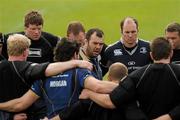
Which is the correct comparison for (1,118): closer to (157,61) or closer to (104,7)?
(157,61)

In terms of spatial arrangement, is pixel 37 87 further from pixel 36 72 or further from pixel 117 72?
pixel 117 72

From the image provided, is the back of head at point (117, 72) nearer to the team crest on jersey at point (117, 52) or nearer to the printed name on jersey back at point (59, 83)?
the printed name on jersey back at point (59, 83)

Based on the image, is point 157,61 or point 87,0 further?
point 87,0

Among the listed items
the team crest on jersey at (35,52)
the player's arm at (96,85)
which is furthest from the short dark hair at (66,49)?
the team crest on jersey at (35,52)

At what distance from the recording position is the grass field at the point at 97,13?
61.5 ft

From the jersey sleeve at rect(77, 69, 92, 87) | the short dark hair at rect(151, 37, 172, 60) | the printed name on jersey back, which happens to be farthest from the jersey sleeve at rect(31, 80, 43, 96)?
the short dark hair at rect(151, 37, 172, 60)

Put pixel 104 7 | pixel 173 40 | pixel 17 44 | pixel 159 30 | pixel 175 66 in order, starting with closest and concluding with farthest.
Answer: pixel 175 66, pixel 17 44, pixel 173 40, pixel 159 30, pixel 104 7

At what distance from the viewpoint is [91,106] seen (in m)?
6.66

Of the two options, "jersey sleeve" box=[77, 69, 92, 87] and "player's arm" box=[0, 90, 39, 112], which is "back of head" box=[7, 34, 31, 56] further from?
"jersey sleeve" box=[77, 69, 92, 87]

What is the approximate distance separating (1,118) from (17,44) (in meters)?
1.07

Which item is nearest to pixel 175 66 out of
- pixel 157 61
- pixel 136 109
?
pixel 157 61

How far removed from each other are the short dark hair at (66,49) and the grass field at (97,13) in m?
11.4

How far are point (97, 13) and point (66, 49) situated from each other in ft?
43.1

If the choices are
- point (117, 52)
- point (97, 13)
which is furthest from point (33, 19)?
point (97, 13)
